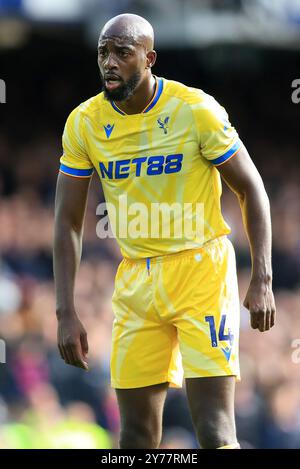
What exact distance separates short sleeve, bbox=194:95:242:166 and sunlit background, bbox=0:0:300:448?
4.56m

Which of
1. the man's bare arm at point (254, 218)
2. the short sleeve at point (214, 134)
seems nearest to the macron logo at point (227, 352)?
the man's bare arm at point (254, 218)

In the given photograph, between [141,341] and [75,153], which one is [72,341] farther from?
[75,153]

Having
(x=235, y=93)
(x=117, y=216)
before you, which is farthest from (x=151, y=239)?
(x=235, y=93)

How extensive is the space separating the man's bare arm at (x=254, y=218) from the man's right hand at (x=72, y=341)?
0.87 meters

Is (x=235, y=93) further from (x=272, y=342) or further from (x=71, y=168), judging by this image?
(x=71, y=168)

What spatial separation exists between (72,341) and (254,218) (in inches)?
42.9

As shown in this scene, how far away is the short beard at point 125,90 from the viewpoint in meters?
5.33

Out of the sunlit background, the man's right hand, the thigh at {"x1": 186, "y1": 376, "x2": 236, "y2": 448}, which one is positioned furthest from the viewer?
the sunlit background

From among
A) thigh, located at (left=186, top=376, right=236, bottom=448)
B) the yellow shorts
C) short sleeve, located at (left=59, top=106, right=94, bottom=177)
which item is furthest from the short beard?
thigh, located at (left=186, top=376, right=236, bottom=448)

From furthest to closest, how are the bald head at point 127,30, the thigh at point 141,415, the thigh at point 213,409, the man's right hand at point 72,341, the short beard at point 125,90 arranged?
1. the thigh at point 141,415
2. the man's right hand at point 72,341
3. the short beard at point 125,90
4. the bald head at point 127,30
5. the thigh at point 213,409

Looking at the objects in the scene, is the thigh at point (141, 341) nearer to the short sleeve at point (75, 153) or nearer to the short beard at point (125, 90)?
the short sleeve at point (75, 153)

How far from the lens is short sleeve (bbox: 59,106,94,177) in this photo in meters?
5.59

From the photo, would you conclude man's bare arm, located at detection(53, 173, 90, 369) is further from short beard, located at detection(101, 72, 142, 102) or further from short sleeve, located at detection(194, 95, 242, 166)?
short sleeve, located at detection(194, 95, 242, 166)

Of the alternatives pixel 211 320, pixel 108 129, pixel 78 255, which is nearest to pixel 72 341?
pixel 78 255
